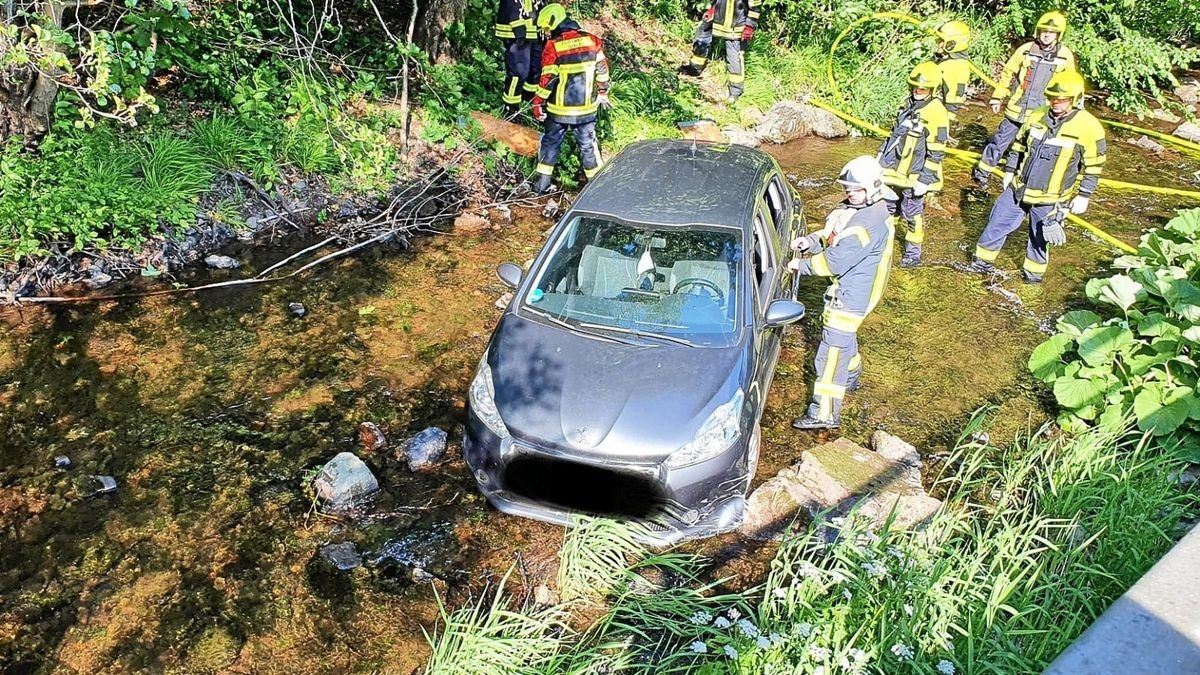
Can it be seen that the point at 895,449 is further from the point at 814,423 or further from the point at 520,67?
the point at 520,67

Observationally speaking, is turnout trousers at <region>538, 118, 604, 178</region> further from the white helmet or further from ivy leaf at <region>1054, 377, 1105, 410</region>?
ivy leaf at <region>1054, 377, 1105, 410</region>

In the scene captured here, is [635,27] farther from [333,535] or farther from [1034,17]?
[333,535]

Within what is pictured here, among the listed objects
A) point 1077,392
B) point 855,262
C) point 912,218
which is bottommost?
point 912,218

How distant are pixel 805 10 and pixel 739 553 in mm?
10424

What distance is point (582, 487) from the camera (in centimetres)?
377

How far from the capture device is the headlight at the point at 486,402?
3.86 meters

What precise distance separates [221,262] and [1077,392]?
6.44 metres

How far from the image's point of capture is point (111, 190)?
633cm

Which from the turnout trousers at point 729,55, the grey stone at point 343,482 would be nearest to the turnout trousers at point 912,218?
the turnout trousers at point 729,55

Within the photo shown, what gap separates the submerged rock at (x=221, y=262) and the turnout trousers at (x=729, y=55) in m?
6.99

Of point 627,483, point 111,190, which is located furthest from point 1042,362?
point 111,190

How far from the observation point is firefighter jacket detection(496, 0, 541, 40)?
319 inches

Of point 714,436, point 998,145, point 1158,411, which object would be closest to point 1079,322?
point 1158,411

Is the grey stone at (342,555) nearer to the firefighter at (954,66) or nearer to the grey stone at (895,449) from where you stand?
the grey stone at (895,449)
